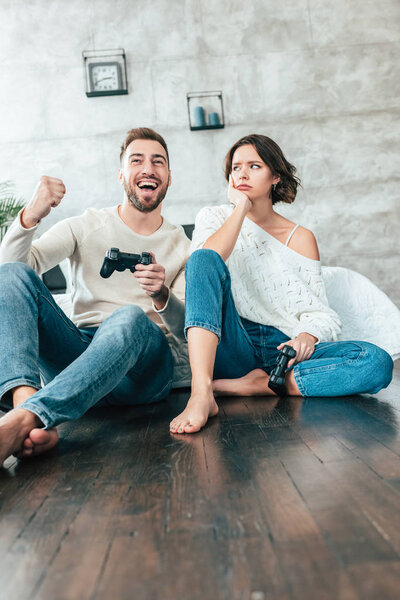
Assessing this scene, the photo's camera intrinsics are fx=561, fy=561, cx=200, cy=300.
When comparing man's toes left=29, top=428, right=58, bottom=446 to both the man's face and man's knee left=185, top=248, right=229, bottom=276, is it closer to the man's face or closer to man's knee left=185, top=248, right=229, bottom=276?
man's knee left=185, top=248, right=229, bottom=276

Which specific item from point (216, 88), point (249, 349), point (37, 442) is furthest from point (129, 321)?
point (216, 88)

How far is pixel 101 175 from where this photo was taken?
4.36m

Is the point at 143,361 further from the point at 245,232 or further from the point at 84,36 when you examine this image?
the point at 84,36

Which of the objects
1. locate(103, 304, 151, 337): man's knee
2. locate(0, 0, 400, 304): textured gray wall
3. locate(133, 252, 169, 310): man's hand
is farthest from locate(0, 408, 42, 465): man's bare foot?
locate(0, 0, 400, 304): textured gray wall

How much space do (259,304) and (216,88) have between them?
9.49 ft

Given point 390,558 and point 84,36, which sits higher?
point 84,36

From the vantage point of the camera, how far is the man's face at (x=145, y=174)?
209 centimetres

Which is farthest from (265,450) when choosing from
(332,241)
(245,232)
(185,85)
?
(185,85)

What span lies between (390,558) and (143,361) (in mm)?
1075

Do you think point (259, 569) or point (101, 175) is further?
point (101, 175)

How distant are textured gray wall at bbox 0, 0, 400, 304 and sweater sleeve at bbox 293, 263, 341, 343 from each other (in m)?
2.49

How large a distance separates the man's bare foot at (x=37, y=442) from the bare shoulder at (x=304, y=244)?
3.68 feet

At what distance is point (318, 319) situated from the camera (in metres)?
1.90

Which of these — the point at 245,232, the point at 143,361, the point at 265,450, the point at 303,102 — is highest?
the point at 303,102
